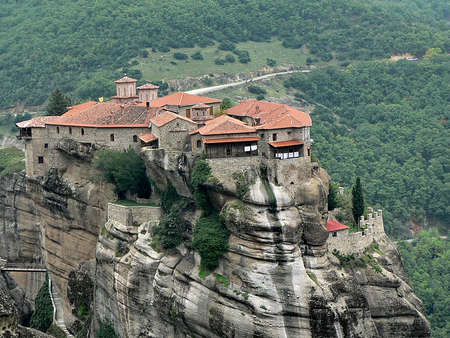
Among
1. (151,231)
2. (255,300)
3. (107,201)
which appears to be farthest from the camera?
(107,201)

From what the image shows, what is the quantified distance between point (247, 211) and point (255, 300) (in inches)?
225

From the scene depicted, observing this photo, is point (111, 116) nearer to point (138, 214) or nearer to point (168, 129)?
point (168, 129)

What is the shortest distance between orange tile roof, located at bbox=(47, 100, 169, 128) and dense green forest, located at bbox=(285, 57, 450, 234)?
3596 cm

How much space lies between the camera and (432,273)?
87.1 metres

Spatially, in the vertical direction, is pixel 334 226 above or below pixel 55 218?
above

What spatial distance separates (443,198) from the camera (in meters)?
102


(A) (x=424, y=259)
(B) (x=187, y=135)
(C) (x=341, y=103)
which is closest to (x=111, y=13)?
(C) (x=341, y=103)

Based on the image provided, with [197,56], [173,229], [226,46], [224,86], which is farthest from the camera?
[226,46]

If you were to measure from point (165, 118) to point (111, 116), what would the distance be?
694 cm

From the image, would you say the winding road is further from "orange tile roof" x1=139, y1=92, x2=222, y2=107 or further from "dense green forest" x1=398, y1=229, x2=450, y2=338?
"orange tile roof" x1=139, y1=92, x2=222, y2=107

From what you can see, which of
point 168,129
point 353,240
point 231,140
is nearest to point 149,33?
point 168,129

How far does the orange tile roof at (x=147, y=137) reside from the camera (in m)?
60.9

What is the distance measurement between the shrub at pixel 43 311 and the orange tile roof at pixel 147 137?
20.6 metres

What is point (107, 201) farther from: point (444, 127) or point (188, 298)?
point (444, 127)
